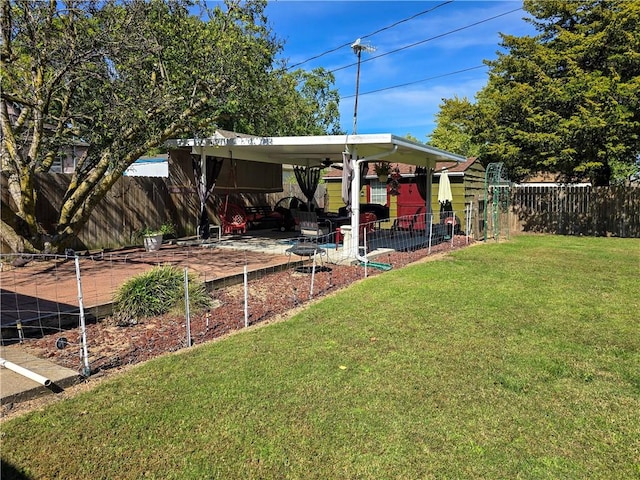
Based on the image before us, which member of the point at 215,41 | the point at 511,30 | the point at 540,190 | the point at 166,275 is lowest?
the point at 166,275

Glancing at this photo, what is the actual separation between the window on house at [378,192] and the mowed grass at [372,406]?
479 inches

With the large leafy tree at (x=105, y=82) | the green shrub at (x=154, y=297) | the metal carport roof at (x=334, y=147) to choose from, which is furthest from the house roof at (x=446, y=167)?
the green shrub at (x=154, y=297)

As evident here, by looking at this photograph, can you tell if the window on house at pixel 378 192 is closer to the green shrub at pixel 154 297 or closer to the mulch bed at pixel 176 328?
the mulch bed at pixel 176 328

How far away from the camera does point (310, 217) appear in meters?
11.4

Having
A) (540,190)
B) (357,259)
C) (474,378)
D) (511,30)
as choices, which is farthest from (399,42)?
(474,378)

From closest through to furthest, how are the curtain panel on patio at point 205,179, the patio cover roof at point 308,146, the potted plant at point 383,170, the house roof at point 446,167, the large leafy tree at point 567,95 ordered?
the patio cover roof at point 308,146 < the curtain panel on patio at point 205,179 < the large leafy tree at point 567,95 < the potted plant at point 383,170 < the house roof at point 446,167

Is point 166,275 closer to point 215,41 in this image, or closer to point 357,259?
point 357,259

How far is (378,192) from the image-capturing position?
17.5 m

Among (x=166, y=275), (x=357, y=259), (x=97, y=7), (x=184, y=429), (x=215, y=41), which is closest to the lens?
(x=184, y=429)

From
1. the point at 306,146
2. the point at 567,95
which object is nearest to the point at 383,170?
the point at 306,146

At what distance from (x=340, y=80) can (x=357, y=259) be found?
843 inches

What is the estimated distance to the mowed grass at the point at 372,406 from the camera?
2.49 m

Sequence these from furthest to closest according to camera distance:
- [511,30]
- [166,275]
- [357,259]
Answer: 1. [511,30]
2. [357,259]
3. [166,275]

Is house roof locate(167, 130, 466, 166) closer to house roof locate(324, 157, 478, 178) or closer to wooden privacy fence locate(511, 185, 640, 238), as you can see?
house roof locate(324, 157, 478, 178)
